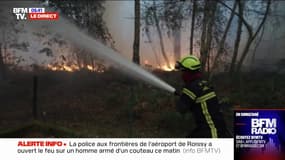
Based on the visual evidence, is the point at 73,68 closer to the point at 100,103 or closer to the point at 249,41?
the point at 100,103

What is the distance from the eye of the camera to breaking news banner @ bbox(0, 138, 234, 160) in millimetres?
4504

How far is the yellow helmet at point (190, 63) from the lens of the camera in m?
4.34

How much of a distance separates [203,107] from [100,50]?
114 centimetres

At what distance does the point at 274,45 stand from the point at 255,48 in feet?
0.59

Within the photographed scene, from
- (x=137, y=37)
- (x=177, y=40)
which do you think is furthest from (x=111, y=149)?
(x=177, y=40)

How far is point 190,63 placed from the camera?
172 inches

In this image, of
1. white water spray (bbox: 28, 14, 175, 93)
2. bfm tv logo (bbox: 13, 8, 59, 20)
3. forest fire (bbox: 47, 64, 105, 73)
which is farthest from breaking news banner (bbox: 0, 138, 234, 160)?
bfm tv logo (bbox: 13, 8, 59, 20)

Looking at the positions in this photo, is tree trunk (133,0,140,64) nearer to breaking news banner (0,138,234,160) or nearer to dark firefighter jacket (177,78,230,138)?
dark firefighter jacket (177,78,230,138)

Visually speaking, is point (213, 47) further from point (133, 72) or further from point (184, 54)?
point (133, 72)

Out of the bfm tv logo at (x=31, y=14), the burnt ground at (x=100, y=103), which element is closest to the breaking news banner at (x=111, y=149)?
the burnt ground at (x=100, y=103)

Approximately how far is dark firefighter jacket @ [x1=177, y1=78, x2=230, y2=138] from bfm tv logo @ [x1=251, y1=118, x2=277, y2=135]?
0.91ft

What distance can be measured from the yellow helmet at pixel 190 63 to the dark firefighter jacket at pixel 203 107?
0.40 feet

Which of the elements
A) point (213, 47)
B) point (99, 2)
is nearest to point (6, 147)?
point (99, 2)

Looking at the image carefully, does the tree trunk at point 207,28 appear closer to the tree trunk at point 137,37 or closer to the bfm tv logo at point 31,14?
the tree trunk at point 137,37
